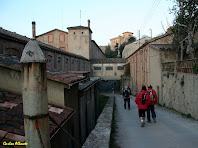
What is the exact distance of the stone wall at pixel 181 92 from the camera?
30.3ft

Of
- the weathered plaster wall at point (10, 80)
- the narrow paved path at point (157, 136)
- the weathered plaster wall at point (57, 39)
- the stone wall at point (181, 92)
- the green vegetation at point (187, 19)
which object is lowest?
the narrow paved path at point (157, 136)

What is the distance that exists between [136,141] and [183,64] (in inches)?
328

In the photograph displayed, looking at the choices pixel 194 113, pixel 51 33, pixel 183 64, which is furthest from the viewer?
pixel 51 33

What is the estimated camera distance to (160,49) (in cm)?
1575

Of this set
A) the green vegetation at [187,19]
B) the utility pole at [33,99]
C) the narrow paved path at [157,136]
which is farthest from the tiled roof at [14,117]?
the green vegetation at [187,19]

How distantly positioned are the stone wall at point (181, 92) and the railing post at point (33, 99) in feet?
28.5

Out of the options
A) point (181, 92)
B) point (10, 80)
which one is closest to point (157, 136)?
point (10, 80)

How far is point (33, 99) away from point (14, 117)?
71.5 inches

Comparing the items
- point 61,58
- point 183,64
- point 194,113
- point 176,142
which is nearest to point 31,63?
point 176,142

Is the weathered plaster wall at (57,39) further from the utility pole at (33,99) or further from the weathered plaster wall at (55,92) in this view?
the utility pole at (33,99)

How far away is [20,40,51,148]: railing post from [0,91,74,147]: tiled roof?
88 cm

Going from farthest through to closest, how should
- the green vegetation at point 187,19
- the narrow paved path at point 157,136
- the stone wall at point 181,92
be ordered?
the green vegetation at point 187,19, the stone wall at point 181,92, the narrow paved path at point 157,136

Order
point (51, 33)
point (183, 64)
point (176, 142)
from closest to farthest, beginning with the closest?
point (176, 142) < point (183, 64) < point (51, 33)

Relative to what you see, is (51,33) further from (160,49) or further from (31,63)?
(31,63)
